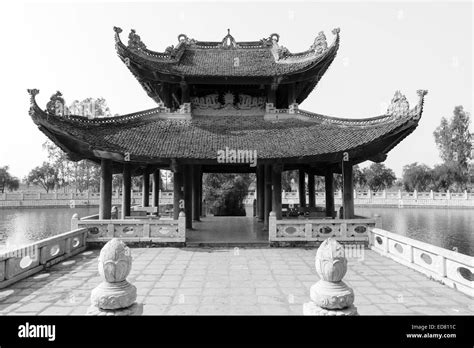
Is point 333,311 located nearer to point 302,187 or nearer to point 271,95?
point 271,95

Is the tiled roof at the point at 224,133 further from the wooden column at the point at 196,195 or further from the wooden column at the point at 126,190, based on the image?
the wooden column at the point at 196,195

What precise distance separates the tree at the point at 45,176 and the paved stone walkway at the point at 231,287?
2120 inches

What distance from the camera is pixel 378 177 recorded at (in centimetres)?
6197

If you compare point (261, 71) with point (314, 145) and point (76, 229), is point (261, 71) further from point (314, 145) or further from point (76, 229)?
point (76, 229)

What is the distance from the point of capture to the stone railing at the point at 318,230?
11703 millimetres

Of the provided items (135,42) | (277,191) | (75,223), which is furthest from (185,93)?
(75,223)

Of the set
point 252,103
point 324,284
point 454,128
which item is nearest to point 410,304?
point 324,284

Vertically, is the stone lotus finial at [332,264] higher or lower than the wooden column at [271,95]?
lower

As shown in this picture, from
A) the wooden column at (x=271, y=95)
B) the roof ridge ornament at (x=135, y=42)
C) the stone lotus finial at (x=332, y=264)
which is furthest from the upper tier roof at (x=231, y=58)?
the stone lotus finial at (x=332, y=264)

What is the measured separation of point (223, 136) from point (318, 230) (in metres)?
5.27

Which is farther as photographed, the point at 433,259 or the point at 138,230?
the point at 138,230

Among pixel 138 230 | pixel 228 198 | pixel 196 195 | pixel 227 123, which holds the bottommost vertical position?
pixel 138 230

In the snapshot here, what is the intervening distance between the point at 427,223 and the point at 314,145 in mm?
20967

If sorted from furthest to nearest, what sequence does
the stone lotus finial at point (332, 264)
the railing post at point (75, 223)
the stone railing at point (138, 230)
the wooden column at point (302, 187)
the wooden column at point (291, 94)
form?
1. the wooden column at point (302, 187)
2. the wooden column at point (291, 94)
3. the stone railing at point (138, 230)
4. the railing post at point (75, 223)
5. the stone lotus finial at point (332, 264)
